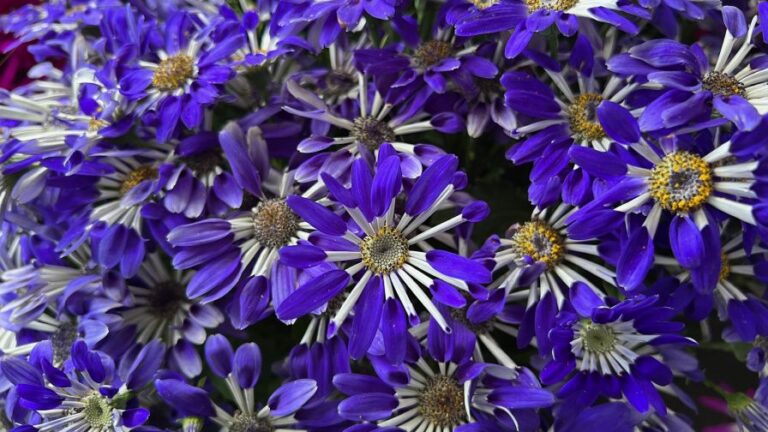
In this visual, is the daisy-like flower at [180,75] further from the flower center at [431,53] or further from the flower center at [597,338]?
the flower center at [597,338]

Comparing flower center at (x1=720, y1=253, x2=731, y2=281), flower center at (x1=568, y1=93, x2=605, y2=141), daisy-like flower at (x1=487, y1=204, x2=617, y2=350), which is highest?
flower center at (x1=568, y1=93, x2=605, y2=141)

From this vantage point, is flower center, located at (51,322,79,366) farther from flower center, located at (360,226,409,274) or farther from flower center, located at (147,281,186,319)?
flower center, located at (360,226,409,274)

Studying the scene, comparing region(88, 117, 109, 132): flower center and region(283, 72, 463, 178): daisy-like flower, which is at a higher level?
region(283, 72, 463, 178): daisy-like flower

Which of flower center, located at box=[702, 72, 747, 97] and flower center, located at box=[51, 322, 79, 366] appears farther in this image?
flower center, located at box=[51, 322, 79, 366]

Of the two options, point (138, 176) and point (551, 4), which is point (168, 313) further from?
point (551, 4)

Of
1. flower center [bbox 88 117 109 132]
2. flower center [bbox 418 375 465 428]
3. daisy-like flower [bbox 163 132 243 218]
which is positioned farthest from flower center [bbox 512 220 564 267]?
flower center [bbox 88 117 109 132]

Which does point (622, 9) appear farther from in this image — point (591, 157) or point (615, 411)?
point (615, 411)
